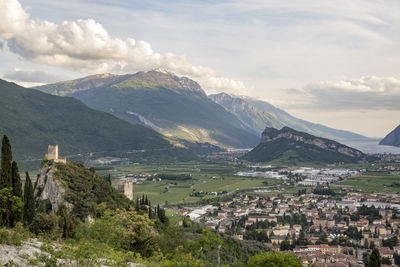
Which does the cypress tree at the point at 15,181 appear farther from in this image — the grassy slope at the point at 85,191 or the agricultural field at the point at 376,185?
the agricultural field at the point at 376,185

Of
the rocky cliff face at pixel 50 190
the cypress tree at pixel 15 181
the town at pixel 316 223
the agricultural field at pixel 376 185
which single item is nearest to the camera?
the cypress tree at pixel 15 181

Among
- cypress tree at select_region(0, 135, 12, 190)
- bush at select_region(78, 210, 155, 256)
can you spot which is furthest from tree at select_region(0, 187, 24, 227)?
bush at select_region(78, 210, 155, 256)

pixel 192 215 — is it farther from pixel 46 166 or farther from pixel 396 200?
pixel 396 200

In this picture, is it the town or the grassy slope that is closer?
the grassy slope

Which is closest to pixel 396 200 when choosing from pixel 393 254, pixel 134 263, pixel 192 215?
pixel 393 254

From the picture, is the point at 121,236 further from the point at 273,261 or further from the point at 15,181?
the point at 273,261

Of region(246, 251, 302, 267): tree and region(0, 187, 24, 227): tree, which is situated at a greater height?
region(0, 187, 24, 227): tree

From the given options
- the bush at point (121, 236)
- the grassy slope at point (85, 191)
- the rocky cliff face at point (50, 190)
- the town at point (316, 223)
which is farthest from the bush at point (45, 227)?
the town at point (316, 223)

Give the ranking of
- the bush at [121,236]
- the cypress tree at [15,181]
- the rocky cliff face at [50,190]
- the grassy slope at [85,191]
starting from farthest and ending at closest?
the grassy slope at [85,191]
the rocky cliff face at [50,190]
the bush at [121,236]
the cypress tree at [15,181]

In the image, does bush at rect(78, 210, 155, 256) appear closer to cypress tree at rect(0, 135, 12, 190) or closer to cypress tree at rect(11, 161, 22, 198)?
cypress tree at rect(11, 161, 22, 198)
